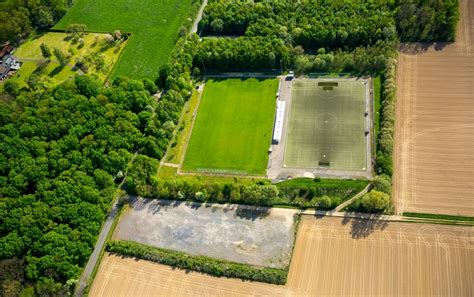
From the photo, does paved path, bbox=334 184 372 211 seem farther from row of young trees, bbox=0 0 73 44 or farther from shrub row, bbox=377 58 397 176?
row of young trees, bbox=0 0 73 44

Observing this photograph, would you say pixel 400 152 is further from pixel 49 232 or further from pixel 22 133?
pixel 22 133

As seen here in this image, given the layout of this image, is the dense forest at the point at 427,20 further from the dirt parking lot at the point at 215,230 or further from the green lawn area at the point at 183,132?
the dirt parking lot at the point at 215,230

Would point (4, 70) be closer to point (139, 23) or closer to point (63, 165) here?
point (139, 23)

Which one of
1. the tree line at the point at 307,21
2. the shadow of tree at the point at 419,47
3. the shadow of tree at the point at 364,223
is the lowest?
the shadow of tree at the point at 364,223

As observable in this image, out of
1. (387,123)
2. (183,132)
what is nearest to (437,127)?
(387,123)

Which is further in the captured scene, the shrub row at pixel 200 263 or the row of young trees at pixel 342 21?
the row of young trees at pixel 342 21

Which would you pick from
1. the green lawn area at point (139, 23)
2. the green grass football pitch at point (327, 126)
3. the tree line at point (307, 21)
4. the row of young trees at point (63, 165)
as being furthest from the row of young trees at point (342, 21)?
the row of young trees at point (63, 165)
